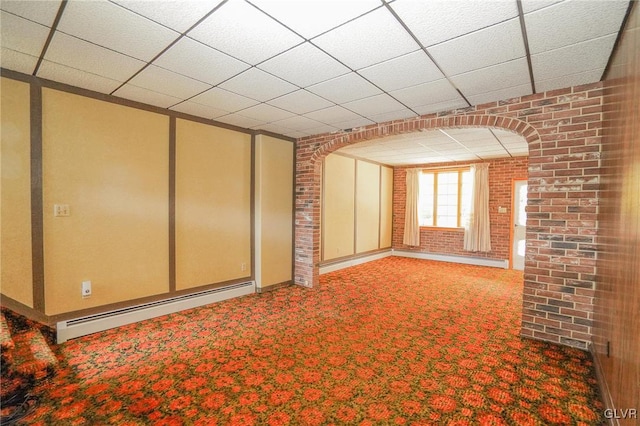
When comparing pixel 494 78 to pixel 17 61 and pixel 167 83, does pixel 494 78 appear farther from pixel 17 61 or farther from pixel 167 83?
pixel 17 61

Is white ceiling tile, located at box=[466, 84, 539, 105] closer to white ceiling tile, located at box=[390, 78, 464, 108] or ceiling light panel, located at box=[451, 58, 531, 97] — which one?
ceiling light panel, located at box=[451, 58, 531, 97]

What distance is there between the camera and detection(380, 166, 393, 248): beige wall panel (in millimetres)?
7918

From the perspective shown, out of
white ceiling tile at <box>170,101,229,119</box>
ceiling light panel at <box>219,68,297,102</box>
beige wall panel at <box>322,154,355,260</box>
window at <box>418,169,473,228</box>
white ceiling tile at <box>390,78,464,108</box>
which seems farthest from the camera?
window at <box>418,169,473,228</box>

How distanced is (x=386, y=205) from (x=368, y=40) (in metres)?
6.37

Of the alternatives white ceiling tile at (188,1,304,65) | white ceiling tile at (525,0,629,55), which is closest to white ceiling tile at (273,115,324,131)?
white ceiling tile at (188,1,304,65)

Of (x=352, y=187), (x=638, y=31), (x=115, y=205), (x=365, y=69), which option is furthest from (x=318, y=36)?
(x=352, y=187)

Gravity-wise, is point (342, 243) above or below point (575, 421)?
above

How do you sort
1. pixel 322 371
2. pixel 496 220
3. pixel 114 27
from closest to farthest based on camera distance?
pixel 114 27 < pixel 322 371 < pixel 496 220

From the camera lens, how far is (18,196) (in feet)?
8.79

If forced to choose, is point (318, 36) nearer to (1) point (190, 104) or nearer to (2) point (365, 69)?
(2) point (365, 69)

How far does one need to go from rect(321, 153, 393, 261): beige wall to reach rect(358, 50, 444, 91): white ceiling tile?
10.7ft

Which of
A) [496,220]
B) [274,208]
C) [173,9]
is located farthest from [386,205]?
[173,9]

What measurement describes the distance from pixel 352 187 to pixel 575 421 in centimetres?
539

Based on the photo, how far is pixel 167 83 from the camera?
9.29 ft
